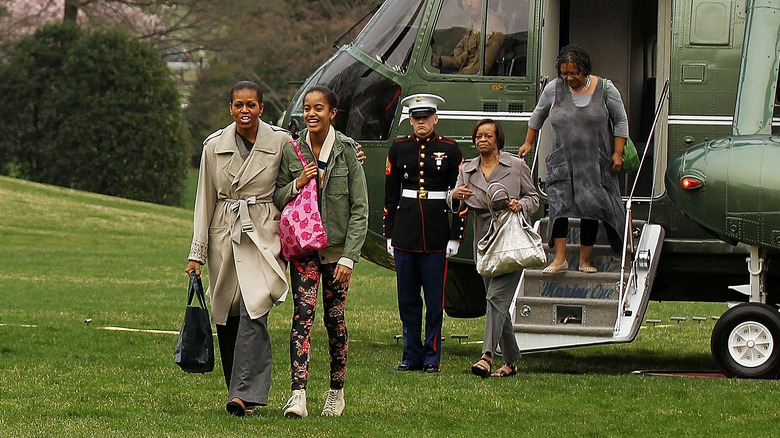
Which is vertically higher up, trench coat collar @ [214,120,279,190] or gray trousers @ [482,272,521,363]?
trench coat collar @ [214,120,279,190]

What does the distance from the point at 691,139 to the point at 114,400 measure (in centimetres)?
452

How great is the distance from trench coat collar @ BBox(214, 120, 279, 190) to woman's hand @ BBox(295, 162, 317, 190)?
0.22 meters

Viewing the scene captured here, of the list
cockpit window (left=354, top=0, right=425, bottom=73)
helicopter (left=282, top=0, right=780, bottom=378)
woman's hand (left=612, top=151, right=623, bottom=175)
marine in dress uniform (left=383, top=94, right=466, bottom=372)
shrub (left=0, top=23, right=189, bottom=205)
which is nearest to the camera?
helicopter (left=282, top=0, right=780, bottom=378)

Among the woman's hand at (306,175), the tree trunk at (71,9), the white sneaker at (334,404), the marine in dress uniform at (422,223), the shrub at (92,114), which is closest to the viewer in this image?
the woman's hand at (306,175)

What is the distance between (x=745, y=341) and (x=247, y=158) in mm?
3875

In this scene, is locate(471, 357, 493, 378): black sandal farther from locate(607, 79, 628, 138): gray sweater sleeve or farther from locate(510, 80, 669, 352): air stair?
locate(607, 79, 628, 138): gray sweater sleeve

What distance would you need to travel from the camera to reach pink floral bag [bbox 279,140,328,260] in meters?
7.05

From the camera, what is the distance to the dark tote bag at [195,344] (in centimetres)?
700

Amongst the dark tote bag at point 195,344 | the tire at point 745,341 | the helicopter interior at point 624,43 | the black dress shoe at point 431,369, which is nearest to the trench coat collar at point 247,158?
the dark tote bag at point 195,344

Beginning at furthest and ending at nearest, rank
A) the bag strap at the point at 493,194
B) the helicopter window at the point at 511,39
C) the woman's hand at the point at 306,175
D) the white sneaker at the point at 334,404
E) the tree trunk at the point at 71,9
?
the tree trunk at the point at 71,9 < the helicopter window at the point at 511,39 < the bag strap at the point at 493,194 < the white sneaker at the point at 334,404 < the woman's hand at the point at 306,175

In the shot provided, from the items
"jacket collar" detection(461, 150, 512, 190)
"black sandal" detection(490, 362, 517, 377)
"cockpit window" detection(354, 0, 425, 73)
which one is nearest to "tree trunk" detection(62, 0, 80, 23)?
"cockpit window" detection(354, 0, 425, 73)

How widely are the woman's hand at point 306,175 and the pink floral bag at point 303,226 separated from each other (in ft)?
0.10

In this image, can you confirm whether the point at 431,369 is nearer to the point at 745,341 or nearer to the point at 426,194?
the point at 426,194

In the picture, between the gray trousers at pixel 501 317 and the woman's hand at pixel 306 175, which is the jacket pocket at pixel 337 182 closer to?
the woman's hand at pixel 306 175
